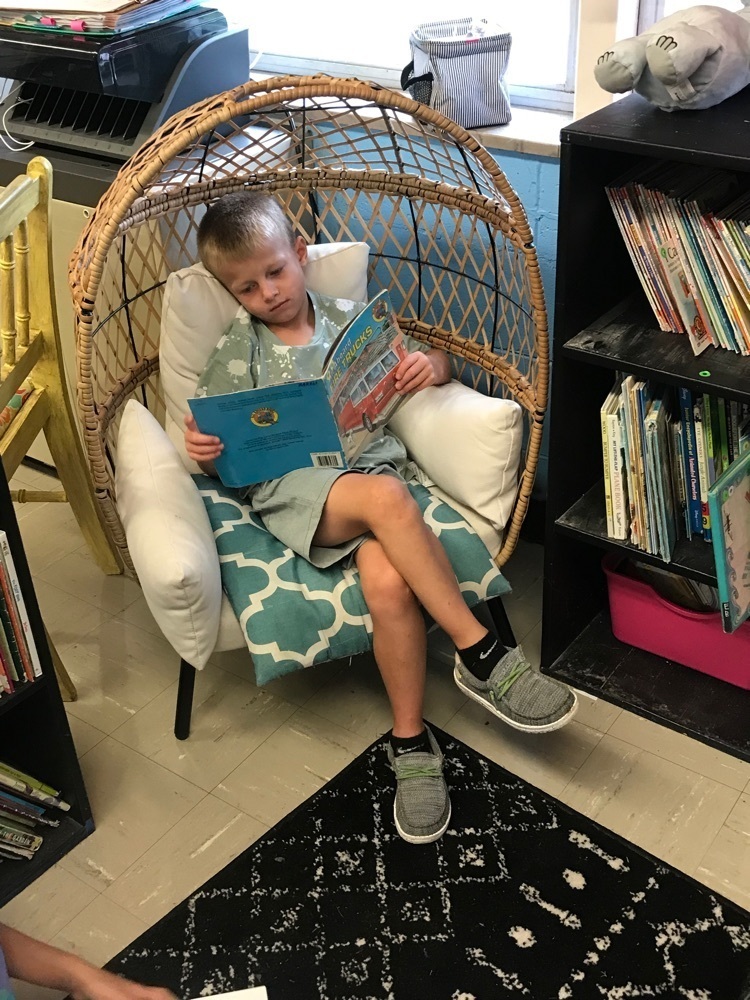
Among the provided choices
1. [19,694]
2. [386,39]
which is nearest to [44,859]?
[19,694]

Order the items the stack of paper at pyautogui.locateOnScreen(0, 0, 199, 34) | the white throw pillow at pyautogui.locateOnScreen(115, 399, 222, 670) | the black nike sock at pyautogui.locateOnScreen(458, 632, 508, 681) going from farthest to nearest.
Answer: the stack of paper at pyautogui.locateOnScreen(0, 0, 199, 34) → the black nike sock at pyautogui.locateOnScreen(458, 632, 508, 681) → the white throw pillow at pyautogui.locateOnScreen(115, 399, 222, 670)

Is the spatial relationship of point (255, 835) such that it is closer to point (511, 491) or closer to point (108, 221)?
point (511, 491)

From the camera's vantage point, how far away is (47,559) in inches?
91.3

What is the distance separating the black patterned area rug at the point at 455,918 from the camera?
1.45m

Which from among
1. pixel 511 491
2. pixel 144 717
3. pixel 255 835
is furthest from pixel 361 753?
pixel 511 491

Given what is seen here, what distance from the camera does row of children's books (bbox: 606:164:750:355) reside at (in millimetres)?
1475

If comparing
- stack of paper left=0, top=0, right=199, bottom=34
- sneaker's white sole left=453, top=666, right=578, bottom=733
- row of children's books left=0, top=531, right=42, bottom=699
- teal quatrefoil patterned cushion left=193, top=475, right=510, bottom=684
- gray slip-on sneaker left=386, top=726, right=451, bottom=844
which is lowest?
gray slip-on sneaker left=386, top=726, right=451, bottom=844

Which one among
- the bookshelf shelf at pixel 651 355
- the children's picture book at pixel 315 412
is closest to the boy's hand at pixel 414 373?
the children's picture book at pixel 315 412

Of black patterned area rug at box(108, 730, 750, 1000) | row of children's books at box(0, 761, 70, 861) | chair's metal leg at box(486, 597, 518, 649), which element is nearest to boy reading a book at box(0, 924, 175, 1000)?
black patterned area rug at box(108, 730, 750, 1000)

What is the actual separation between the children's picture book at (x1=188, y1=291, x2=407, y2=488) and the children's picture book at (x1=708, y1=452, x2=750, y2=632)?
629 mm

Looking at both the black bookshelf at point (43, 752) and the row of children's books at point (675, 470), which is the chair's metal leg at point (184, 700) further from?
the row of children's books at point (675, 470)

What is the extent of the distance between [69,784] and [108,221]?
2.94 feet

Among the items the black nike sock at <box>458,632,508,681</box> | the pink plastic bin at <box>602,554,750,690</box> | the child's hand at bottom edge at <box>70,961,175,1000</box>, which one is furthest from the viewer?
the pink plastic bin at <box>602,554,750,690</box>

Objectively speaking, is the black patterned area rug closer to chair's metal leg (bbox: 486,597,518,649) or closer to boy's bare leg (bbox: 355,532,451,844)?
boy's bare leg (bbox: 355,532,451,844)
